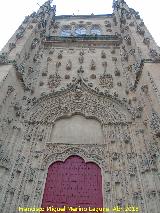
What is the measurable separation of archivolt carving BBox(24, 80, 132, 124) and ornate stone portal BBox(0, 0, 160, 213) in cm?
4

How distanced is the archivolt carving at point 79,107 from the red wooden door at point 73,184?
6.91 feet

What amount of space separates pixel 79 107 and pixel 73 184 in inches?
146

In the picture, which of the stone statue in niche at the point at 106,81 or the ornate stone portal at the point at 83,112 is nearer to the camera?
the ornate stone portal at the point at 83,112

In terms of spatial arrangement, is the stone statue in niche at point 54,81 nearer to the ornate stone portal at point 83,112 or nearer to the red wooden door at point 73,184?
the ornate stone portal at point 83,112

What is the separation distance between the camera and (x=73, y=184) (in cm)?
1127

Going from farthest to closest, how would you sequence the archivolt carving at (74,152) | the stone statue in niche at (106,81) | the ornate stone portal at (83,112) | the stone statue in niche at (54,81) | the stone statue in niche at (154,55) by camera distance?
the stone statue in niche at (54,81) → the stone statue in niche at (106,81) → the stone statue in niche at (154,55) → the archivolt carving at (74,152) → the ornate stone portal at (83,112)

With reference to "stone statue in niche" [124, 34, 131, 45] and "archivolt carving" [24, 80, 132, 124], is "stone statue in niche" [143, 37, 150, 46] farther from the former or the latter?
"archivolt carving" [24, 80, 132, 124]

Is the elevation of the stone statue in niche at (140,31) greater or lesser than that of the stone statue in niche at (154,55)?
greater

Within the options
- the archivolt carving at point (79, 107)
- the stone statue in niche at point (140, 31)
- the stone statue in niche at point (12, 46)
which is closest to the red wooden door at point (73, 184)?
the archivolt carving at point (79, 107)

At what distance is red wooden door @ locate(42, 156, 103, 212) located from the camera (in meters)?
10.8

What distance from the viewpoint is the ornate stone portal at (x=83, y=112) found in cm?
1095

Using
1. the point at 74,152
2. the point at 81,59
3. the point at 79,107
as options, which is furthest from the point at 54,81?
the point at 74,152

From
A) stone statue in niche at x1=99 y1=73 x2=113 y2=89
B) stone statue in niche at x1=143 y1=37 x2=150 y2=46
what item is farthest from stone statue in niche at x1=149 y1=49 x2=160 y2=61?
stone statue in niche at x1=99 y1=73 x2=113 y2=89

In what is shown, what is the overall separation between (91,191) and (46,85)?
228 inches
